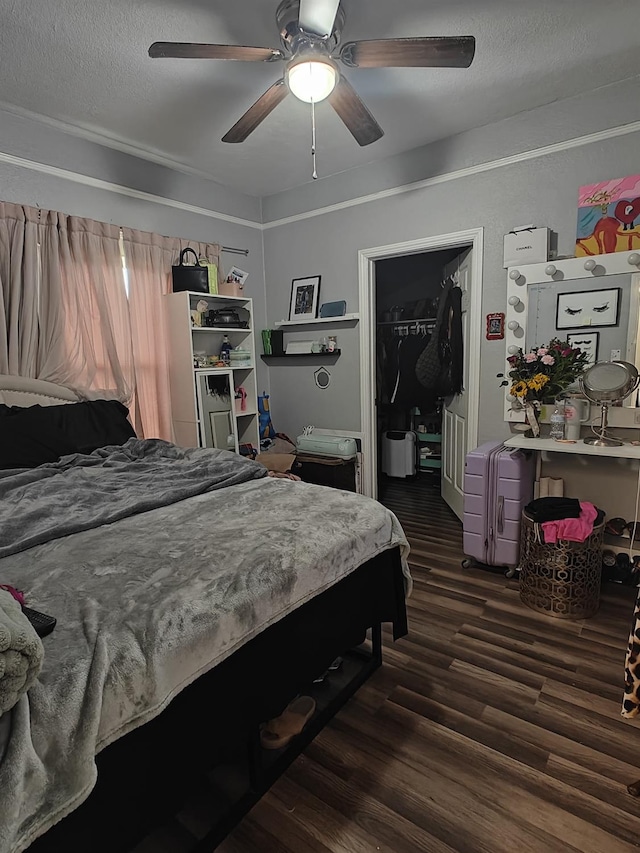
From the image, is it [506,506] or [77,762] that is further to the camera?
[506,506]

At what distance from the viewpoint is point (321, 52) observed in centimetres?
191

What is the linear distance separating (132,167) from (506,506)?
3.35 metres

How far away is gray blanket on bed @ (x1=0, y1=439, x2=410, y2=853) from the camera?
83cm

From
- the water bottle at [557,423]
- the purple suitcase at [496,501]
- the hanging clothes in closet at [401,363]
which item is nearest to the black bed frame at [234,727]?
the purple suitcase at [496,501]

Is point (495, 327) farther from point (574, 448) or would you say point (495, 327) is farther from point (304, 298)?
point (304, 298)

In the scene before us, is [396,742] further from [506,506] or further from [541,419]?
[541,419]

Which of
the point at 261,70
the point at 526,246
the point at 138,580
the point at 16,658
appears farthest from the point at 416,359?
the point at 16,658

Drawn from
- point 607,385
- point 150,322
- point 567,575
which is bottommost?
point 567,575

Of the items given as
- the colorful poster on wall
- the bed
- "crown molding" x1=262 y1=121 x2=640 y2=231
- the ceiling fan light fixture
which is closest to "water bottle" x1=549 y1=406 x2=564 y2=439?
the colorful poster on wall

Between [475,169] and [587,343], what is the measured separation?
4.54 ft

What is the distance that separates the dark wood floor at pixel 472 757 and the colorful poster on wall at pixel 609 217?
78.9 inches

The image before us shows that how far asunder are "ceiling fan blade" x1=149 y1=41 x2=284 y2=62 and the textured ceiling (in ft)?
0.81

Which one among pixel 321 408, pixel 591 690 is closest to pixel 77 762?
pixel 591 690

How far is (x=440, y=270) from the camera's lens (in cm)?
491
